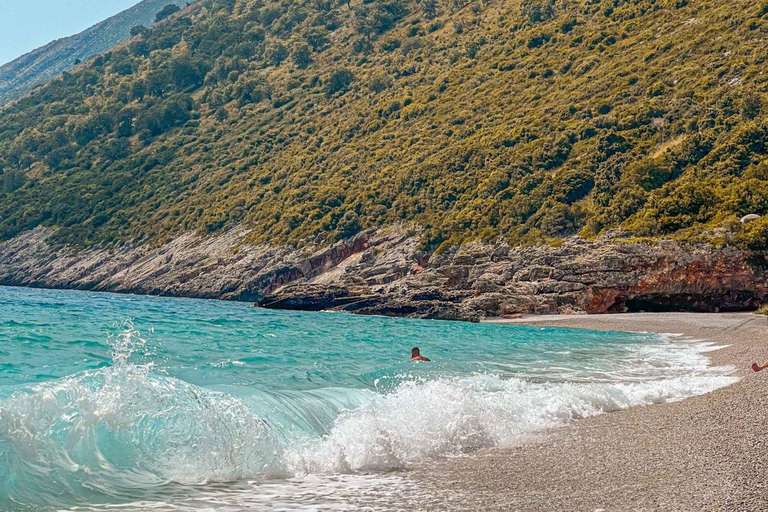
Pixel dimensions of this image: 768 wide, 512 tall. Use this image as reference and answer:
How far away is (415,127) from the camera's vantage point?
267 feet

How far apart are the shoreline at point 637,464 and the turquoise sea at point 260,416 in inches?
26.4

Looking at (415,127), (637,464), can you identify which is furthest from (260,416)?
(415,127)

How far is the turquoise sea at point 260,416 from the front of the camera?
7117mm

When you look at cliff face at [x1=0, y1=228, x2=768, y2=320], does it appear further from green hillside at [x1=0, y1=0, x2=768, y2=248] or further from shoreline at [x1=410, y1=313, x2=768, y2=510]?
shoreline at [x1=410, y1=313, x2=768, y2=510]

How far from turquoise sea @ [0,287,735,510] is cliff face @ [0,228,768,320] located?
24.7 meters

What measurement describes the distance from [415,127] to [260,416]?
74.3 metres

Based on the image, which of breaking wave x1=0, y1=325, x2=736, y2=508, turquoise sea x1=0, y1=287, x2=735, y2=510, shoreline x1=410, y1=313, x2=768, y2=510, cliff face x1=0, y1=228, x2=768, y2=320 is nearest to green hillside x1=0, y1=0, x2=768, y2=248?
cliff face x1=0, y1=228, x2=768, y2=320

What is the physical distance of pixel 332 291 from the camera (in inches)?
2012

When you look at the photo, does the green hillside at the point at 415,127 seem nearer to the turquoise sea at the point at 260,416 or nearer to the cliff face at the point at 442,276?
the cliff face at the point at 442,276

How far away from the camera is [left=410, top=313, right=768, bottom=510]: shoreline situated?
256 inches

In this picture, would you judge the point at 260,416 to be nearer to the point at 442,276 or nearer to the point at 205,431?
the point at 205,431

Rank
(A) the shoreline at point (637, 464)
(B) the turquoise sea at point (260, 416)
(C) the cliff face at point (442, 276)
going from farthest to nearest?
(C) the cliff face at point (442, 276) < (B) the turquoise sea at point (260, 416) < (A) the shoreline at point (637, 464)

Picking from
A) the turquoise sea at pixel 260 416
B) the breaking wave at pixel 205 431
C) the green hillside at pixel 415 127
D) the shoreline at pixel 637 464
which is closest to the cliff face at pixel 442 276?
the green hillside at pixel 415 127

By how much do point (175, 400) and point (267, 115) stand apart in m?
98.2
